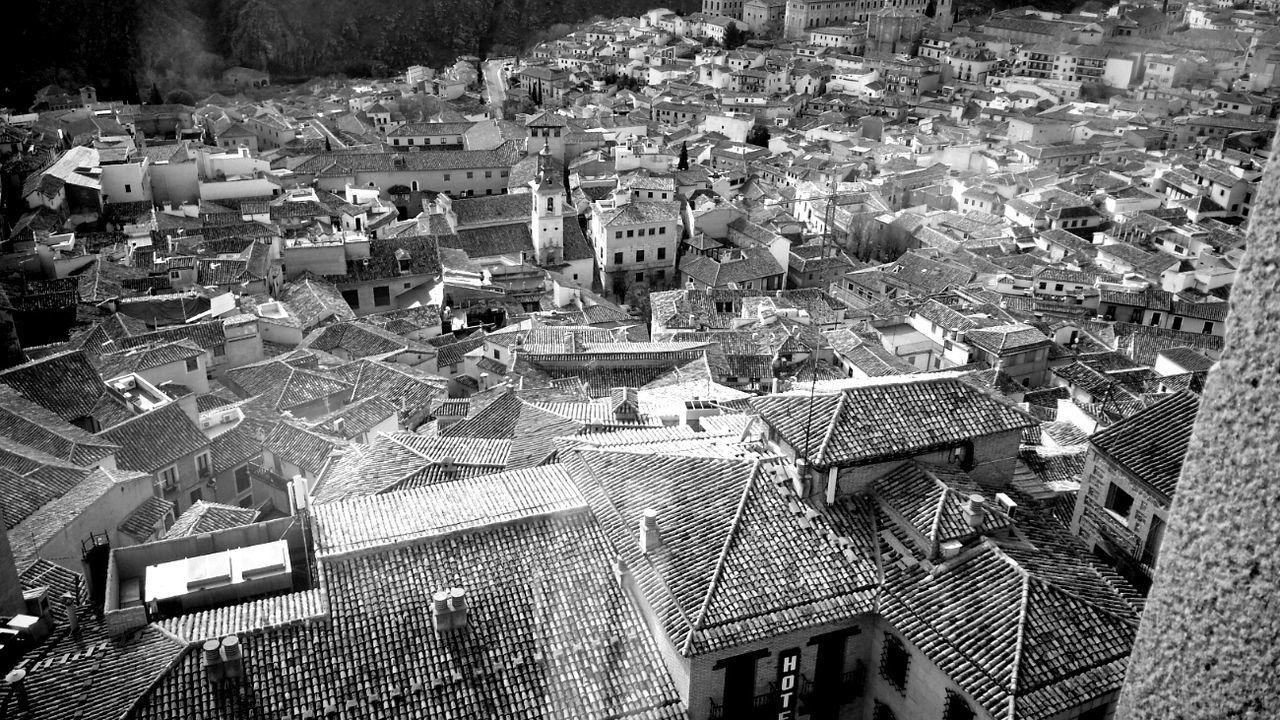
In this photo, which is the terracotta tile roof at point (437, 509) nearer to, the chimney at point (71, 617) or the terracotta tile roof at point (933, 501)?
the chimney at point (71, 617)

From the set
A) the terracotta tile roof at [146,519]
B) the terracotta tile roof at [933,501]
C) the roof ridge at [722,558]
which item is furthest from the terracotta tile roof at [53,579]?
the terracotta tile roof at [933,501]

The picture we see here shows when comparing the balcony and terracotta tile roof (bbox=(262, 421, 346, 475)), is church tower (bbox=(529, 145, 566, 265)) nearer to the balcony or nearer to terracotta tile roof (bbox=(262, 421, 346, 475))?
terracotta tile roof (bbox=(262, 421, 346, 475))

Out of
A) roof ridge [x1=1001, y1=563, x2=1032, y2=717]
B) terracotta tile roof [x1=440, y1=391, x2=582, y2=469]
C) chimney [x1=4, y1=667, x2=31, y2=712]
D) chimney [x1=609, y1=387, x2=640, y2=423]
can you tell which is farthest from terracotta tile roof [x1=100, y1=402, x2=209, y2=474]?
roof ridge [x1=1001, y1=563, x2=1032, y2=717]

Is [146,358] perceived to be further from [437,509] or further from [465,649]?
[465,649]

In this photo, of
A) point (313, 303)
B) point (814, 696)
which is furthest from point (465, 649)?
point (313, 303)

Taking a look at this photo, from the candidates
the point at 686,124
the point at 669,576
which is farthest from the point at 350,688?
the point at 686,124
